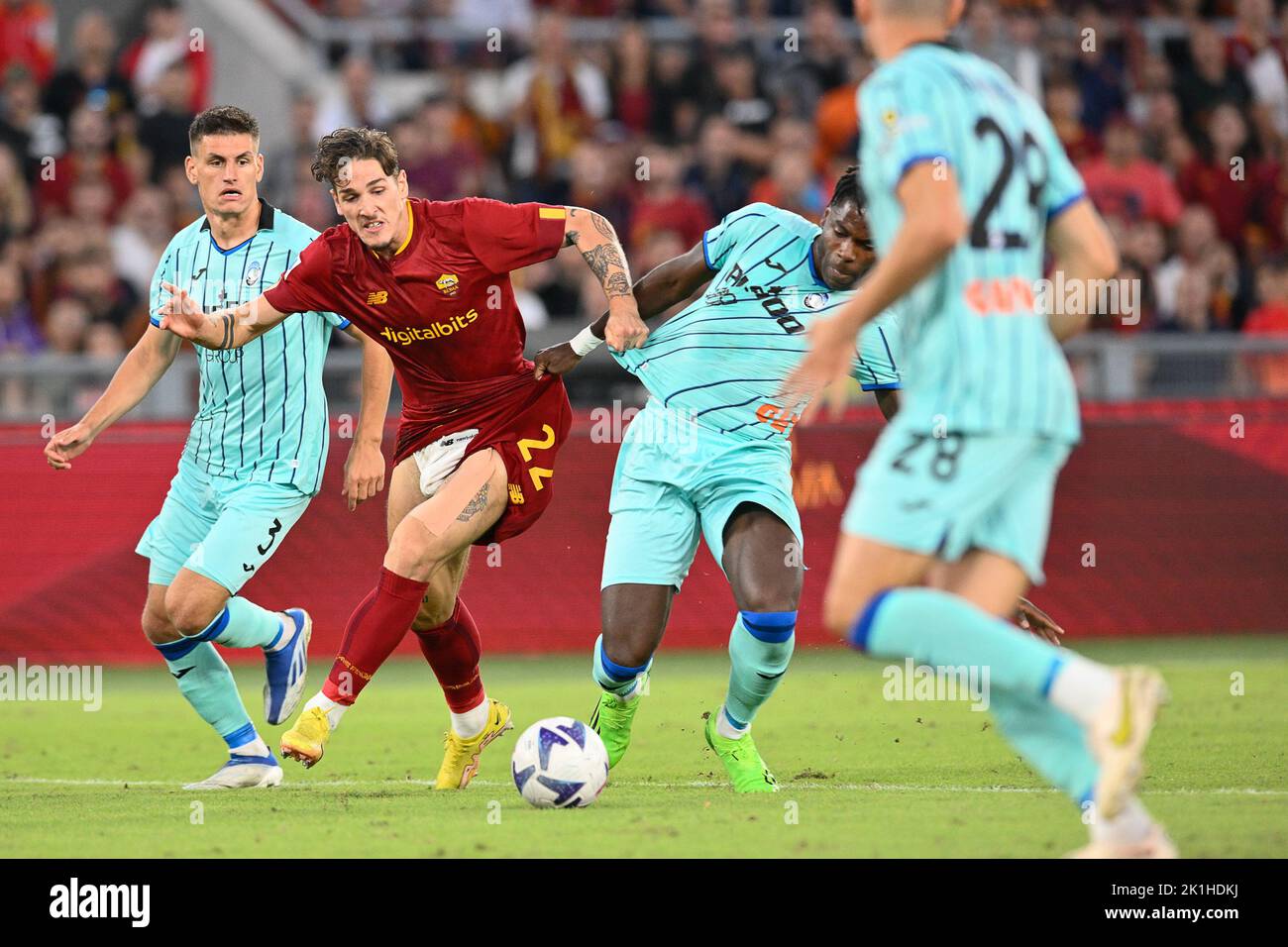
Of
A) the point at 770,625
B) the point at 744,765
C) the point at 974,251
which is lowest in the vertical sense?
the point at 744,765

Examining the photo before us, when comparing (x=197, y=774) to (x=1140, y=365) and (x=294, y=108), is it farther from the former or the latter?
(x=294, y=108)

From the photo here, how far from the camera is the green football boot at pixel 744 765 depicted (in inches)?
276

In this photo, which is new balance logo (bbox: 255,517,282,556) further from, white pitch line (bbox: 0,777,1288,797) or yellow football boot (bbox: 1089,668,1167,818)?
yellow football boot (bbox: 1089,668,1167,818)

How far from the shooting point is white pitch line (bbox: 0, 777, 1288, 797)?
21.5ft

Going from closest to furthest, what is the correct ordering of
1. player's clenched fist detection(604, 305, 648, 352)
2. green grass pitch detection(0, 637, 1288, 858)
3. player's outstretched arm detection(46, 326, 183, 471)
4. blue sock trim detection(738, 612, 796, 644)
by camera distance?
green grass pitch detection(0, 637, 1288, 858) → player's clenched fist detection(604, 305, 648, 352) → blue sock trim detection(738, 612, 796, 644) → player's outstretched arm detection(46, 326, 183, 471)

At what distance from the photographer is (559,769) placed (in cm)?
648

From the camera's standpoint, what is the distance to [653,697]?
32.8 feet

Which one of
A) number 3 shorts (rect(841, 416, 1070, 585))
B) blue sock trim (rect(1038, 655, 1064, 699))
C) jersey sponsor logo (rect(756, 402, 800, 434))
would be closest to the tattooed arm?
jersey sponsor logo (rect(756, 402, 800, 434))

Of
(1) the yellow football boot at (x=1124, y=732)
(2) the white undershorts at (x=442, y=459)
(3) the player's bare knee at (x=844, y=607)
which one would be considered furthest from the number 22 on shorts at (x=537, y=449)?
(1) the yellow football boot at (x=1124, y=732)

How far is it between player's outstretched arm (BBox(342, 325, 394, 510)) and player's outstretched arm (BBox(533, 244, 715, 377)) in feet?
2.93

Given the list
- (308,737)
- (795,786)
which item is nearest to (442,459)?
(308,737)

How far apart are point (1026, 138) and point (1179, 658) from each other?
687 centimetres

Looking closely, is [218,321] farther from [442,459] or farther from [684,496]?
[684,496]

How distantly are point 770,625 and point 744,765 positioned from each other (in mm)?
630
